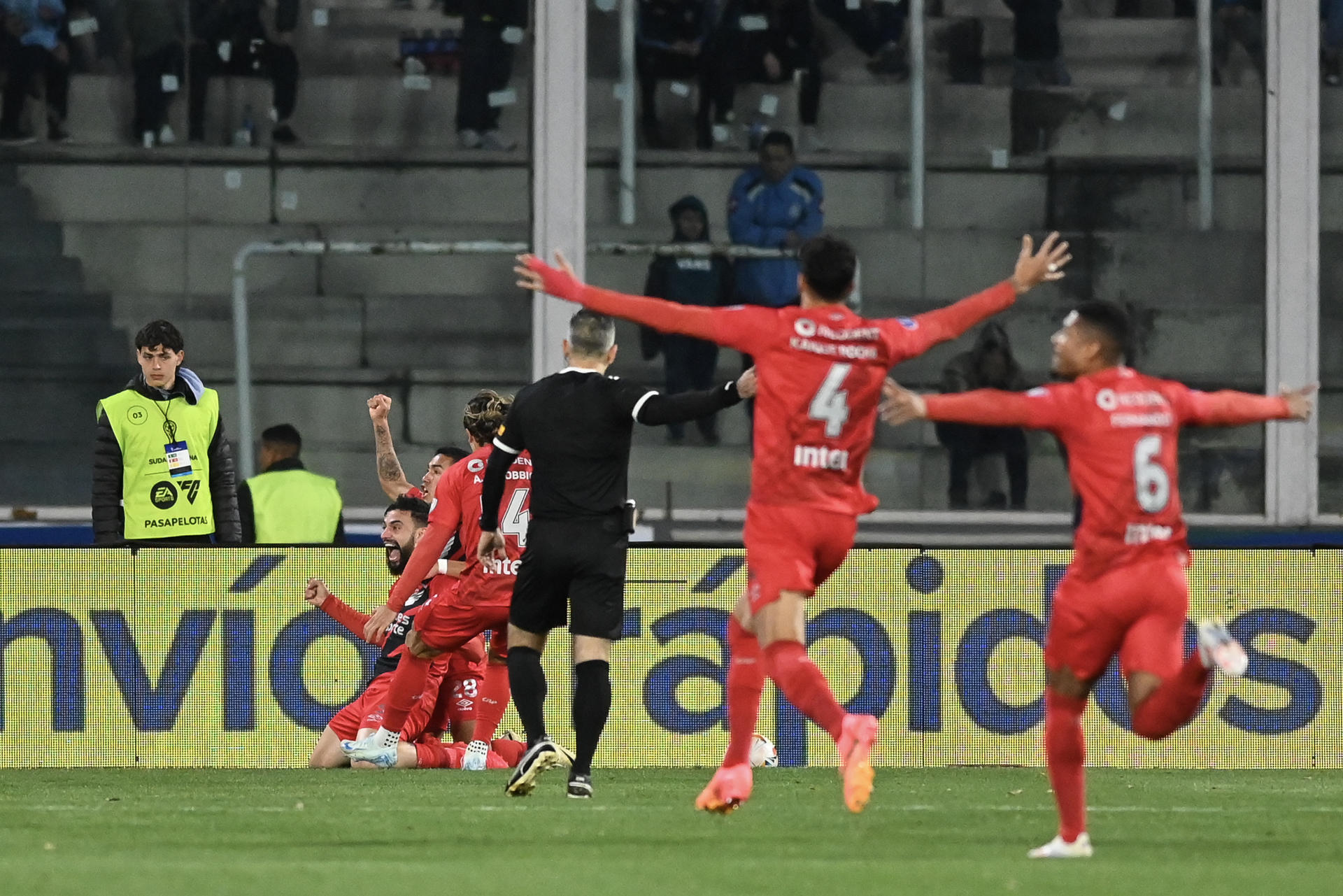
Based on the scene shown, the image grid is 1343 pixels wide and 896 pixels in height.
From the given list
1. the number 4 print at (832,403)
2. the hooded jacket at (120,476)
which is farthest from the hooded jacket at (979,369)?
the number 4 print at (832,403)

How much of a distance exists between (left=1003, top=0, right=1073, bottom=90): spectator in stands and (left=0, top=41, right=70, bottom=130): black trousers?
6.23 metres

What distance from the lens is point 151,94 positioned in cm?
1538

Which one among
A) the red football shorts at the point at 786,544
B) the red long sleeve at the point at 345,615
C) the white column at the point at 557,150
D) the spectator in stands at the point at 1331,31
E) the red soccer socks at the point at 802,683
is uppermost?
the spectator in stands at the point at 1331,31

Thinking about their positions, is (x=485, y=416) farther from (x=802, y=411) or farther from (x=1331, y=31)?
(x=1331, y=31)

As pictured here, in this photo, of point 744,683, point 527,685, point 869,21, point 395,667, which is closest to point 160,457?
point 395,667

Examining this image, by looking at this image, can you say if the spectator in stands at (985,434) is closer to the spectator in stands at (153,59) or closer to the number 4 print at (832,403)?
the spectator in stands at (153,59)

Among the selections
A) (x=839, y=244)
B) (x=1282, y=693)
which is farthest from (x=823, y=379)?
(x=1282, y=693)

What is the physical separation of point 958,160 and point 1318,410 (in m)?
2.87

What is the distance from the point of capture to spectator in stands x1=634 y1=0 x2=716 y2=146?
608 inches

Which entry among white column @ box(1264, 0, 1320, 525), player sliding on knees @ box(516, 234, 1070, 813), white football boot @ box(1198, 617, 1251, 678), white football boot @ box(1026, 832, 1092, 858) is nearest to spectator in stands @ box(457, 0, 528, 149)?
white column @ box(1264, 0, 1320, 525)

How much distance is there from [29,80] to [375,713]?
6.05 m

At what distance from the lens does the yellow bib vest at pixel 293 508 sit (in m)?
13.3

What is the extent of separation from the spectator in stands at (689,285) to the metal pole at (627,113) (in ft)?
0.96

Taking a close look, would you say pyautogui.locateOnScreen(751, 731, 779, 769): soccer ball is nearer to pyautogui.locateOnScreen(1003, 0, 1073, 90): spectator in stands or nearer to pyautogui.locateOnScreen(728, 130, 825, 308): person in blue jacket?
pyautogui.locateOnScreen(728, 130, 825, 308): person in blue jacket
